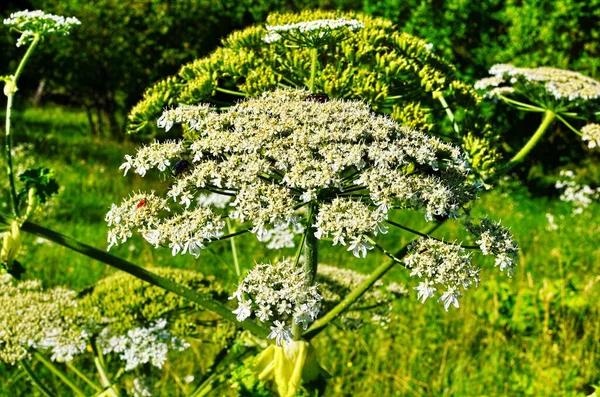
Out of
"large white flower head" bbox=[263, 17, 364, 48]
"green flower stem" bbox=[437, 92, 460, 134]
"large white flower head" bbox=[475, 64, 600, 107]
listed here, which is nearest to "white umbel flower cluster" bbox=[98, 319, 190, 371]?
"large white flower head" bbox=[263, 17, 364, 48]

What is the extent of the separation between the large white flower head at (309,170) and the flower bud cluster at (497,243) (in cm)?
11

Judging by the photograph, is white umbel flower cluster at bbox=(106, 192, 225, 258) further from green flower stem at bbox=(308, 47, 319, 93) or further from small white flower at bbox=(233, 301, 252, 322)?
green flower stem at bbox=(308, 47, 319, 93)

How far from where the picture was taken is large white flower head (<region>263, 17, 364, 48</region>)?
283 centimetres

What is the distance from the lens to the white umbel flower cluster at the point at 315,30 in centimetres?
283

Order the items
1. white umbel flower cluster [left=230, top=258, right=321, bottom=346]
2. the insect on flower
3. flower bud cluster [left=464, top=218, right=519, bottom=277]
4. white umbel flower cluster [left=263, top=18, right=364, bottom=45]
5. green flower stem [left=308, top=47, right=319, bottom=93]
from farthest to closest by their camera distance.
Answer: green flower stem [left=308, top=47, right=319, bottom=93], white umbel flower cluster [left=263, top=18, right=364, bottom=45], the insect on flower, flower bud cluster [left=464, top=218, right=519, bottom=277], white umbel flower cluster [left=230, top=258, right=321, bottom=346]

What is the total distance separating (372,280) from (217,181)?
1002mm

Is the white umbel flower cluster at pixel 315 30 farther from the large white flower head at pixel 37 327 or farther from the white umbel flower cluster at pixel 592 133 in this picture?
the large white flower head at pixel 37 327

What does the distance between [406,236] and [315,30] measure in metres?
5.93

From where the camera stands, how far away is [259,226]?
7.16ft

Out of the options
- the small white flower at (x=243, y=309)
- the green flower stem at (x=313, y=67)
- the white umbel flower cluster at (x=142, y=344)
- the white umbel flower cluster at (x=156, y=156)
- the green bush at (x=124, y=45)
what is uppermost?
the green flower stem at (x=313, y=67)

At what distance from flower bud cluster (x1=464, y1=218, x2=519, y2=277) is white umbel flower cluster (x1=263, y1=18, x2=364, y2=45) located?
3.32ft

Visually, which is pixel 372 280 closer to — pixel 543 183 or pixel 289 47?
pixel 289 47

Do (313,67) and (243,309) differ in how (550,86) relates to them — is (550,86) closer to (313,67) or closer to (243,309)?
(313,67)

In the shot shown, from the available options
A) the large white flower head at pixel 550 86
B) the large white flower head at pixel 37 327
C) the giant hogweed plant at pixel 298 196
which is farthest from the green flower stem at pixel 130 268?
the large white flower head at pixel 550 86
